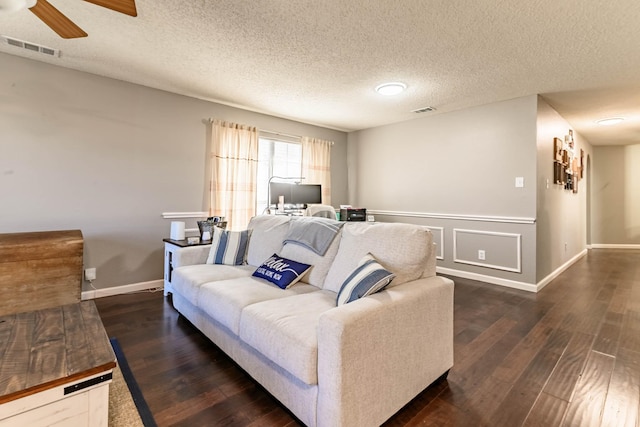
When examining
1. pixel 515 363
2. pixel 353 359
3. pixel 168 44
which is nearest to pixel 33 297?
pixel 168 44

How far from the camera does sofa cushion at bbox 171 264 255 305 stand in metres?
2.29

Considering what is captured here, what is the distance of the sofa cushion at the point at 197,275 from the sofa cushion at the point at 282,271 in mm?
235

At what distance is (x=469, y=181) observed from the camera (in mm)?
4184

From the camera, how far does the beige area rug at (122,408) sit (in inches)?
57.1

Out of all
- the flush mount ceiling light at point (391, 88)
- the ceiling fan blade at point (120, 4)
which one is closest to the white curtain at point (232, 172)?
the flush mount ceiling light at point (391, 88)

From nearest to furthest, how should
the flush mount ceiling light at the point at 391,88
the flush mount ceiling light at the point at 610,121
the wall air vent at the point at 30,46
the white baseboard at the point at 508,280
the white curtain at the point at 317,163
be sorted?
the wall air vent at the point at 30,46 → the flush mount ceiling light at the point at 391,88 → the white baseboard at the point at 508,280 → the flush mount ceiling light at the point at 610,121 → the white curtain at the point at 317,163

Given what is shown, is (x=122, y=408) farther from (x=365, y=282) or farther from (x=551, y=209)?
Result: (x=551, y=209)

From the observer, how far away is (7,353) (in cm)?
125

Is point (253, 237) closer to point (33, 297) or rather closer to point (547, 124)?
point (33, 297)

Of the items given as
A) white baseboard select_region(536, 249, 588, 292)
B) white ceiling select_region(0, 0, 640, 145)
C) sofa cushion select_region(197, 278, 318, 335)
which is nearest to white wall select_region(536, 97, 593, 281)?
white baseboard select_region(536, 249, 588, 292)

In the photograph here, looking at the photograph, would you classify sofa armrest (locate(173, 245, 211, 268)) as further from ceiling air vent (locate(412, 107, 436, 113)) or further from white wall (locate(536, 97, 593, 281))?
white wall (locate(536, 97, 593, 281))

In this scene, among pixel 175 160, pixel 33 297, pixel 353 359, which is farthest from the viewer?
pixel 175 160

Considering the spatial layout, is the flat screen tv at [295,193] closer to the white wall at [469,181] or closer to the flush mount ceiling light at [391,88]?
the white wall at [469,181]

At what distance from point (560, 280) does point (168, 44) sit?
5383mm
